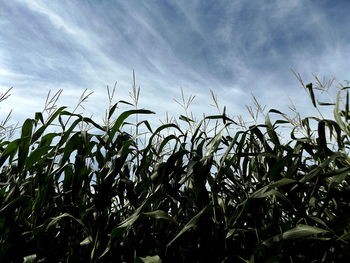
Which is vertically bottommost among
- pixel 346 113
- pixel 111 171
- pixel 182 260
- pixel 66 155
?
pixel 182 260

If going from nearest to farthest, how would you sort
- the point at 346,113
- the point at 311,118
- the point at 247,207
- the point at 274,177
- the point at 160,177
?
the point at 247,207 < the point at 274,177 < the point at 160,177 < the point at 346,113 < the point at 311,118

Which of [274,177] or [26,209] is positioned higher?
[274,177]

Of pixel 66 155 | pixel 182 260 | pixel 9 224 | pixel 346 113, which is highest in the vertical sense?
pixel 346 113

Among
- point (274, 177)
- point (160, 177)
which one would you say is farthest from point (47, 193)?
point (274, 177)

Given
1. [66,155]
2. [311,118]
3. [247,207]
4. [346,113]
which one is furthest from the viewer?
[311,118]

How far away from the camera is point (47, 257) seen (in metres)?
1.78

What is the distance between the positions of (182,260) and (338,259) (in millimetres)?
801

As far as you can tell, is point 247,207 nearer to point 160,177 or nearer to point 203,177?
point 203,177

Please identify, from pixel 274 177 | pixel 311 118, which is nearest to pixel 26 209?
pixel 274 177

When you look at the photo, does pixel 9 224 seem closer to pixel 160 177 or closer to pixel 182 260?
pixel 160 177

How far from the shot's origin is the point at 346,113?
79.6 inches

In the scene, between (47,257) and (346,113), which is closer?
(47,257)

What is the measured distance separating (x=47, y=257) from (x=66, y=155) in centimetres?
59

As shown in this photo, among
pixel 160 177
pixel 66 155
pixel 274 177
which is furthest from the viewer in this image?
pixel 66 155
